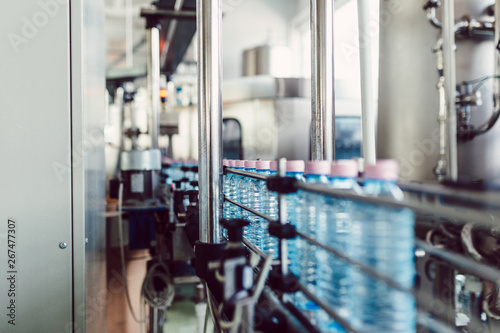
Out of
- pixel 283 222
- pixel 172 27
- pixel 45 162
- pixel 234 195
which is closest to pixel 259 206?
pixel 234 195

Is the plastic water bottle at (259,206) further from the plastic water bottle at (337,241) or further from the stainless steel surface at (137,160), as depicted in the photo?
the stainless steel surface at (137,160)

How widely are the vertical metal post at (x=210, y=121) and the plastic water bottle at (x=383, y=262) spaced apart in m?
0.35

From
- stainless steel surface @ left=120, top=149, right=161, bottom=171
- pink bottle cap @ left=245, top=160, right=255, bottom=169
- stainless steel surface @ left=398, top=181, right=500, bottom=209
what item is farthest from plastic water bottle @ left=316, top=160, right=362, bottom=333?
stainless steel surface @ left=120, top=149, right=161, bottom=171

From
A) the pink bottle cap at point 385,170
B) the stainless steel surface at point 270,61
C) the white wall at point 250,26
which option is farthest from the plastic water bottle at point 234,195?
the white wall at point 250,26

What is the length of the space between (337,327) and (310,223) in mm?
199

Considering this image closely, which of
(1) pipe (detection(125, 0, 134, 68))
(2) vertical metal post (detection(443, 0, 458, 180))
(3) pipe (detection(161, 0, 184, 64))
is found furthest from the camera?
(1) pipe (detection(125, 0, 134, 68))

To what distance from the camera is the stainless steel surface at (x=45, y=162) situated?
1.05m

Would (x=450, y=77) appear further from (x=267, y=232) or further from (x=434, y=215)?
(x=434, y=215)

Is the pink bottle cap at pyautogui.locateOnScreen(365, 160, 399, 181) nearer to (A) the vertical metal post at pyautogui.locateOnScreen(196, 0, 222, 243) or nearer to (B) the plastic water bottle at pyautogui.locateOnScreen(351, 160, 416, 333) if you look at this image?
(B) the plastic water bottle at pyautogui.locateOnScreen(351, 160, 416, 333)

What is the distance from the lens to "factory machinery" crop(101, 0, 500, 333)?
1.78ft

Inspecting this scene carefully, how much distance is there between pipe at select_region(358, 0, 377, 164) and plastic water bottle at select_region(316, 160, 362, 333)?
88 cm

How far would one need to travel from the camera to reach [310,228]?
29.7 inches

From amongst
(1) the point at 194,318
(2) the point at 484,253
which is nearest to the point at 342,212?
(2) the point at 484,253

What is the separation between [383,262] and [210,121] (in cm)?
46
